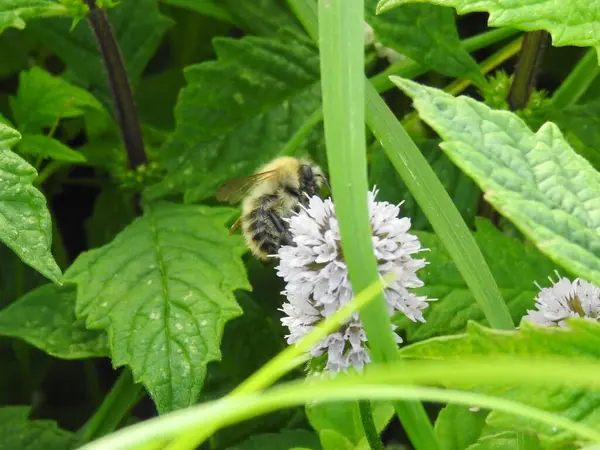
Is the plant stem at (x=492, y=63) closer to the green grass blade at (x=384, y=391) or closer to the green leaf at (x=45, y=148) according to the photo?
the green leaf at (x=45, y=148)

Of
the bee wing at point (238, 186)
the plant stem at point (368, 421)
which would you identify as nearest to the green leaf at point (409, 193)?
the bee wing at point (238, 186)

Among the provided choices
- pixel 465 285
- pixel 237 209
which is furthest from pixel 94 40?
pixel 465 285

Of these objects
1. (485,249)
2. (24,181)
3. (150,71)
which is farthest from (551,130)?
(150,71)

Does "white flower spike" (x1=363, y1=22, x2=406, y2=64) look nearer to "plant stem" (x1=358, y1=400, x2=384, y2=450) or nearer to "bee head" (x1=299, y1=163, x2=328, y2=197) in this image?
"bee head" (x1=299, y1=163, x2=328, y2=197)

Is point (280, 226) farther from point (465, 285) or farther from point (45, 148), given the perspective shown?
point (45, 148)

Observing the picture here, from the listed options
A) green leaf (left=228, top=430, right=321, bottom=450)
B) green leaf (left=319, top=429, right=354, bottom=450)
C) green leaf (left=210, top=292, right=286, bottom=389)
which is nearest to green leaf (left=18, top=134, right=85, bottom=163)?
green leaf (left=210, top=292, right=286, bottom=389)
